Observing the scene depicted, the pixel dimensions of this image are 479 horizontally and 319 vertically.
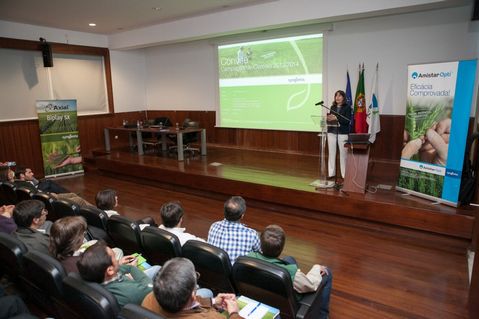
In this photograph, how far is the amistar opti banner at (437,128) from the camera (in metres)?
3.49

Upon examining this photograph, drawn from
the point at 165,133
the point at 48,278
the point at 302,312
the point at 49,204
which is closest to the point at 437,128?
the point at 302,312

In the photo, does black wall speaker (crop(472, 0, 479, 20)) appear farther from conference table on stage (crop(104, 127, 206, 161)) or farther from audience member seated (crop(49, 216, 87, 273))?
audience member seated (crop(49, 216, 87, 273))

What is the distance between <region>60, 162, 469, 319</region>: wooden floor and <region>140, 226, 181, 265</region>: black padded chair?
1.27 m

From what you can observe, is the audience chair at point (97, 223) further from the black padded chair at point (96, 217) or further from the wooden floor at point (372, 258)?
the wooden floor at point (372, 258)

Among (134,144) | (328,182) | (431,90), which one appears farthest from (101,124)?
(431,90)

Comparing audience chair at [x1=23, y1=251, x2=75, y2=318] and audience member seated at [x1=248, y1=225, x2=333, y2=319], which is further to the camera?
audience member seated at [x1=248, y1=225, x2=333, y2=319]

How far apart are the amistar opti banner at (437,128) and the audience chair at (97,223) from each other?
3494mm

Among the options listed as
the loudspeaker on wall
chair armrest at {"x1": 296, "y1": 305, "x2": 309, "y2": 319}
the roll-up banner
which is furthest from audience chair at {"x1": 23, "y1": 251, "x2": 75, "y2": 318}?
the loudspeaker on wall

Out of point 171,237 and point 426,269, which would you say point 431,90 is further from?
point 171,237

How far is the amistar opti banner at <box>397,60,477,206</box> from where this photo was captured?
3.49 m

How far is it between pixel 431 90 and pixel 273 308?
3.29 m

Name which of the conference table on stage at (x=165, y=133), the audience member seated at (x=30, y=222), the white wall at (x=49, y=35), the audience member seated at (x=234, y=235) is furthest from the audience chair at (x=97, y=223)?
the white wall at (x=49, y=35)

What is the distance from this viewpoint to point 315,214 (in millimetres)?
4316

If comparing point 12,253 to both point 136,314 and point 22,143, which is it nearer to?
point 136,314
